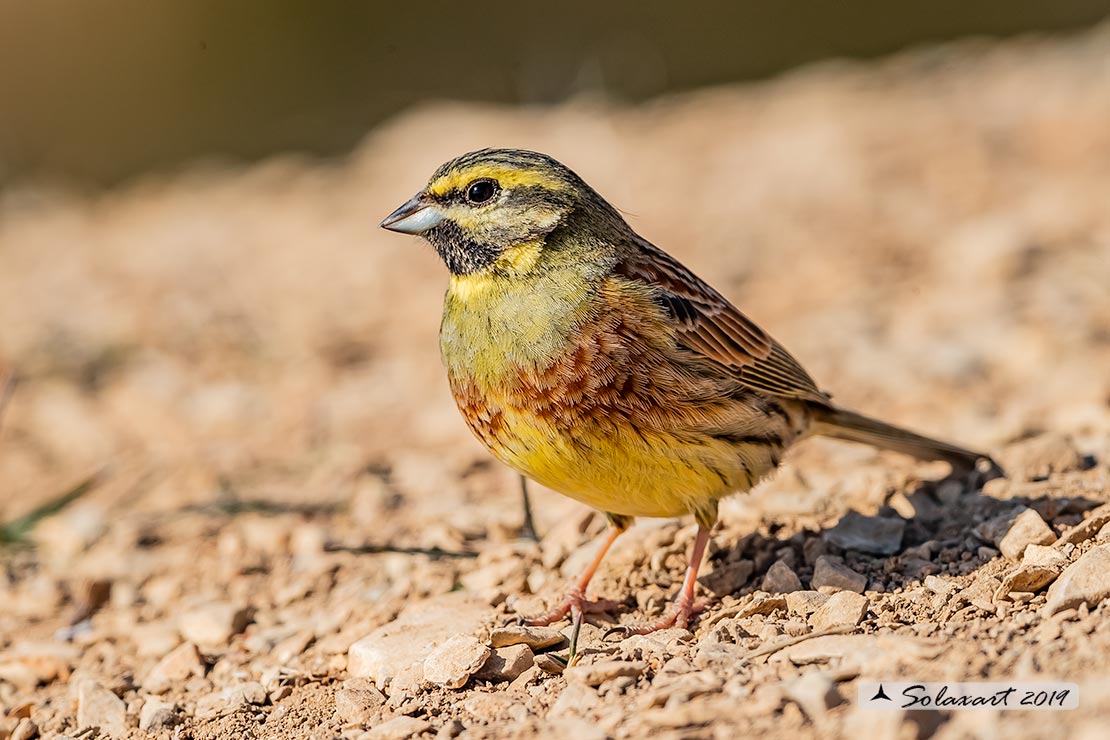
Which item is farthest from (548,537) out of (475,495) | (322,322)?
(322,322)

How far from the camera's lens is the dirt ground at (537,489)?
376 centimetres

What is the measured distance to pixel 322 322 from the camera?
26.8 ft

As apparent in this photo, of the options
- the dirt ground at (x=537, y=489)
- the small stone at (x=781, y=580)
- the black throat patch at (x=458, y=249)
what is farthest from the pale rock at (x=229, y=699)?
the small stone at (x=781, y=580)

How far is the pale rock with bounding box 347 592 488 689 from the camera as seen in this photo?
13.7 feet

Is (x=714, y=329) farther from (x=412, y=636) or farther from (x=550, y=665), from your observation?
(x=412, y=636)

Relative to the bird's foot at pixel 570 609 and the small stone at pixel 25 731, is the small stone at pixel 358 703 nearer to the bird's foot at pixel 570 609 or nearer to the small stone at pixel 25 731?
the bird's foot at pixel 570 609

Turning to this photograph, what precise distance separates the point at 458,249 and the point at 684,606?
1.41m

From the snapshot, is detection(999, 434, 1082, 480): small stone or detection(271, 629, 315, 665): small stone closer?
detection(271, 629, 315, 665): small stone

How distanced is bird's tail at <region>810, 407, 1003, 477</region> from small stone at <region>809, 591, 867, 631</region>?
1186 millimetres

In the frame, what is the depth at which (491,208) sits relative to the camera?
179 inches

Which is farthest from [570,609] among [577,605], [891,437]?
[891,437]

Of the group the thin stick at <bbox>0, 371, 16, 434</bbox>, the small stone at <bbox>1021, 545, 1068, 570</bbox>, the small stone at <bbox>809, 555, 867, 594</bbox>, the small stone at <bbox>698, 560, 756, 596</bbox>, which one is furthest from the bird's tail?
the thin stick at <bbox>0, 371, 16, 434</bbox>

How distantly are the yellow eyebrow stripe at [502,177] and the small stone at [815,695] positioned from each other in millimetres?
1978

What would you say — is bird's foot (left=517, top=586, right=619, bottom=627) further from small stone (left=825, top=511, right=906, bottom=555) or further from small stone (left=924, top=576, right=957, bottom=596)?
small stone (left=924, top=576, right=957, bottom=596)
